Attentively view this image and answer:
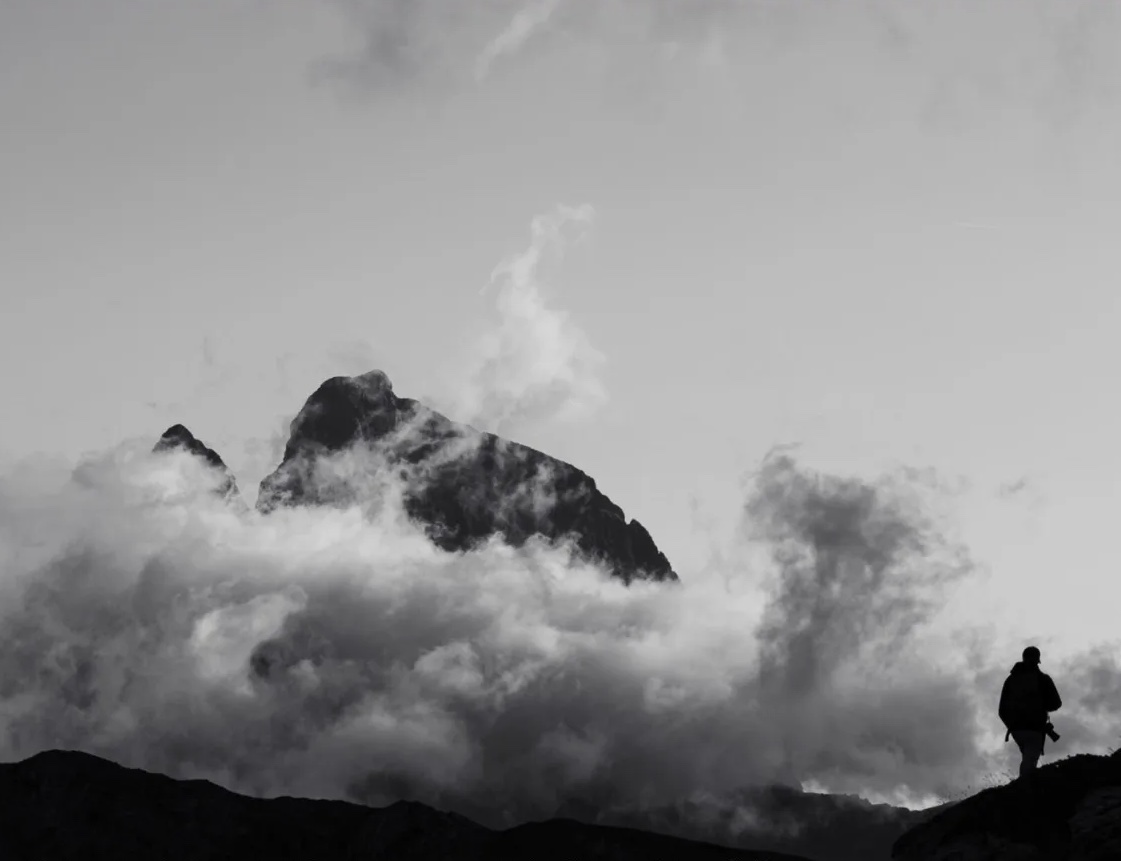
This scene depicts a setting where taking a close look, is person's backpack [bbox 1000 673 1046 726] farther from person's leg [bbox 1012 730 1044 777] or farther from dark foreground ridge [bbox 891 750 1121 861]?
dark foreground ridge [bbox 891 750 1121 861]

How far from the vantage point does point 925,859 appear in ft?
144

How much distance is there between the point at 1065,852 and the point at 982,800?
16.0 feet

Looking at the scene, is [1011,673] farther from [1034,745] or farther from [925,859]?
[925,859]

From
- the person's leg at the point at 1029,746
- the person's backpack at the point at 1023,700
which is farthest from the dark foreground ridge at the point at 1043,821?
the person's backpack at the point at 1023,700

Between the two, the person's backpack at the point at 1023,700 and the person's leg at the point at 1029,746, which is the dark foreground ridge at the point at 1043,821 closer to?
the person's leg at the point at 1029,746

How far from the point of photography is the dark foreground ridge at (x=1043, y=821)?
1586 inches

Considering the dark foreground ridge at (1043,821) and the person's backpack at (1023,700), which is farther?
the person's backpack at (1023,700)

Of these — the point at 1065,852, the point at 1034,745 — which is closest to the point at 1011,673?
the point at 1034,745

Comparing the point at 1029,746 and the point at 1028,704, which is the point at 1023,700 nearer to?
the point at 1028,704

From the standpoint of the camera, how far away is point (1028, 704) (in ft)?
144

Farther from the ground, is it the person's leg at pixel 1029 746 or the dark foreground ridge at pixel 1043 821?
the person's leg at pixel 1029 746

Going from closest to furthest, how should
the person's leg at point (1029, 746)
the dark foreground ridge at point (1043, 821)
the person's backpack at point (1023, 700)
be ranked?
the dark foreground ridge at point (1043, 821) < the person's backpack at point (1023, 700) < the person's leg at point (1029, 746)

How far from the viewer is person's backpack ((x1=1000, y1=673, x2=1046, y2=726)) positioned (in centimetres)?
4397

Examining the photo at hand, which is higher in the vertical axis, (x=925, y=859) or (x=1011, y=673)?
(x=1011, y=673)
